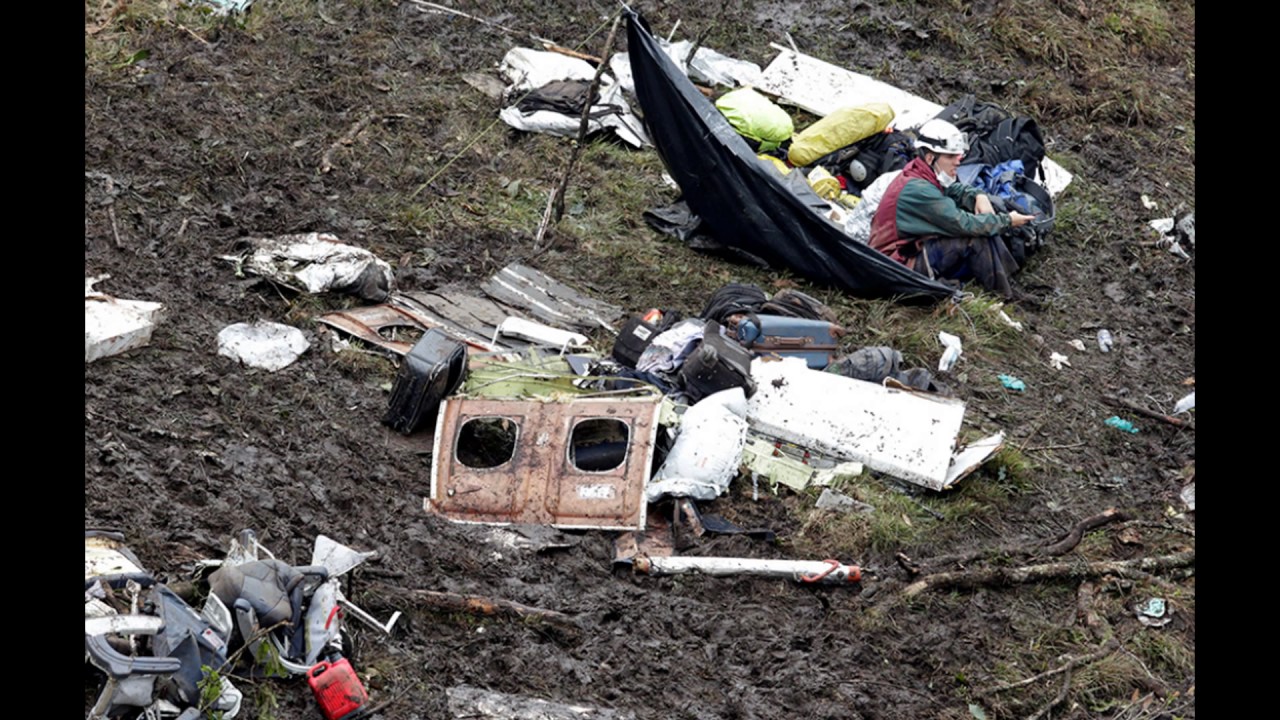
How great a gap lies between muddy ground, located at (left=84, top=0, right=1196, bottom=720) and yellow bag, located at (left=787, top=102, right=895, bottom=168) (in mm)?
1346

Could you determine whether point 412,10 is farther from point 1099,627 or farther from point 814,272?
point 1099,627

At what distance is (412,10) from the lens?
35.2 ft

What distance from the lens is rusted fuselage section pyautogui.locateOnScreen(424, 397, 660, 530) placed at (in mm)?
5840

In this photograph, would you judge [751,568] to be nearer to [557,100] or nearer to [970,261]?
[970,261]

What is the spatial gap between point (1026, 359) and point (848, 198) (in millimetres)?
1917

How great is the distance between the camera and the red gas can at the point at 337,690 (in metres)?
4.38

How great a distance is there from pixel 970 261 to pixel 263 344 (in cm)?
463

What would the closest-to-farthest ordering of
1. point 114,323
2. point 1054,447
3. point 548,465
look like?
point 548,465 < point 114,323 < point 1054,447

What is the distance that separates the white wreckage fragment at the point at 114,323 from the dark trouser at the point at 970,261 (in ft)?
15.7

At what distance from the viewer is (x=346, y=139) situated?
29.0ft

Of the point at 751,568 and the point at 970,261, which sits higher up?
the point at 970,261

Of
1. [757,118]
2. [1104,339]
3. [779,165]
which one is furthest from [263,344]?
[1104,339]

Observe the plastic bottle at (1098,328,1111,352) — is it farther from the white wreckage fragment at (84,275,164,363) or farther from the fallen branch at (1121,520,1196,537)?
the white wreckage fragment at (84,275,164,363)
